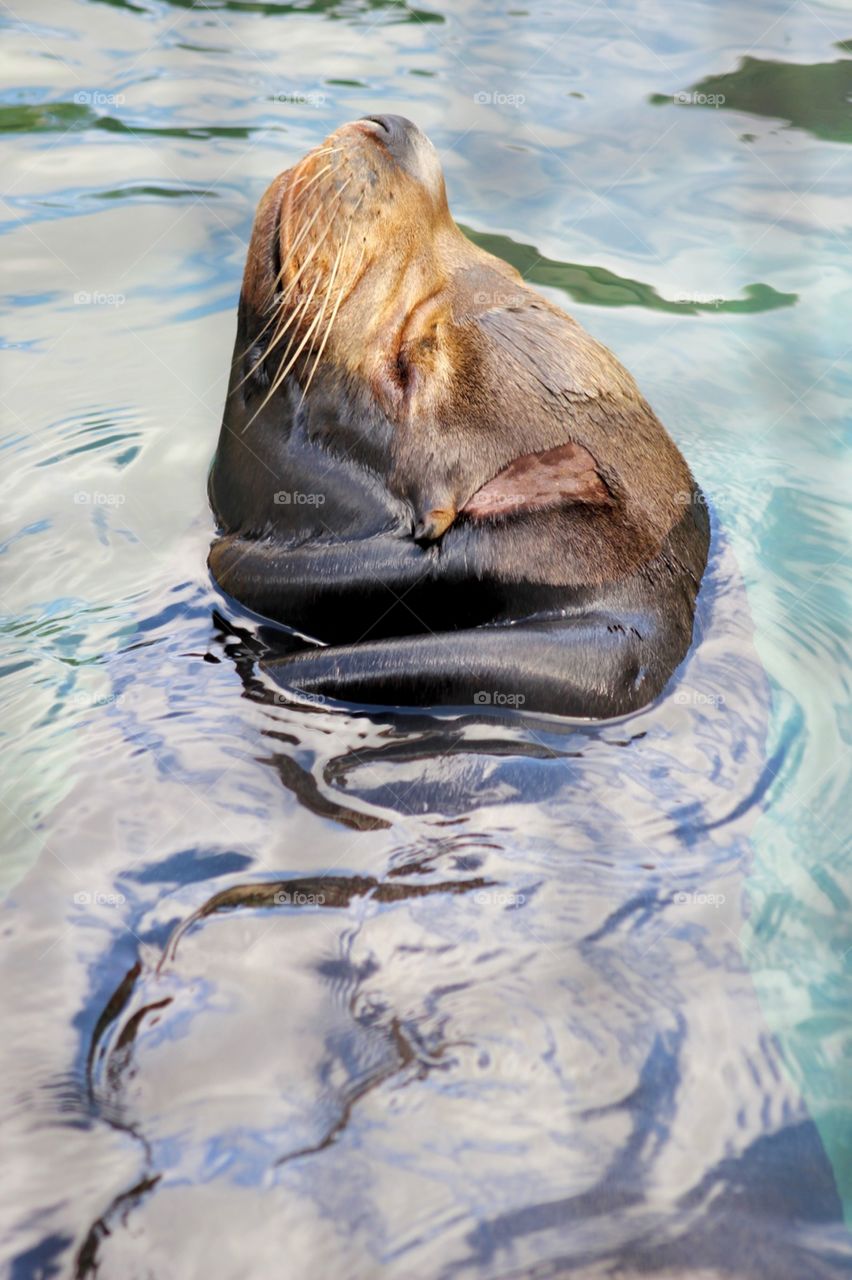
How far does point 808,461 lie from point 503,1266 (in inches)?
151

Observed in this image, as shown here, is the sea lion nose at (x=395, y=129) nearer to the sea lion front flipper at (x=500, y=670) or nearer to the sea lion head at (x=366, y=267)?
the sea lion head at (x=366, y=267)

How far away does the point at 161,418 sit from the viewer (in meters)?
5.43

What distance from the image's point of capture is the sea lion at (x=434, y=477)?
341cm
